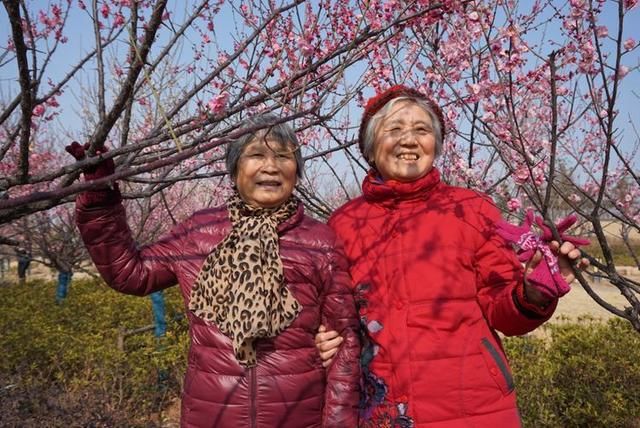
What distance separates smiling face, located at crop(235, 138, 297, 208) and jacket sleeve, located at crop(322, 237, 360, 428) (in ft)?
1.14

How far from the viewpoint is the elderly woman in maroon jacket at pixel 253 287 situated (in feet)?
5.31

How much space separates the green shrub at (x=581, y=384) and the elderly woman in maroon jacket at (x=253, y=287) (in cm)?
271

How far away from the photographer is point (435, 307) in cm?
160

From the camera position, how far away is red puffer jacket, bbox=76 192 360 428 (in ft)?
5.28

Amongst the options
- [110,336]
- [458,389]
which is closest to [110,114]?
[458,389]

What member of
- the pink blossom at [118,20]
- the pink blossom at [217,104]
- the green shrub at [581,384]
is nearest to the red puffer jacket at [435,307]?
the pink blossom at [217,104]

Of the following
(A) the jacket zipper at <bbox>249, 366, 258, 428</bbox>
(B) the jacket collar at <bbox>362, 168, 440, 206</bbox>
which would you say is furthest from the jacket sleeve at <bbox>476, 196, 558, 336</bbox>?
(A) the jacket zipper at <bbox>249, 366, 258, 428</bbox>

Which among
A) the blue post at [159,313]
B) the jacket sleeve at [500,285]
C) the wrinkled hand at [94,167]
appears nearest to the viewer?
the wrinkled hand at [94,167]

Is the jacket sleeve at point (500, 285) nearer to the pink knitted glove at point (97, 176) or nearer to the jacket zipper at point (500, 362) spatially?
the jacket zipper at point (500, 362)

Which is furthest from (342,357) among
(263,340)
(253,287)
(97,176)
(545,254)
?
(97,176)

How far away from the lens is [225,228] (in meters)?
1.87

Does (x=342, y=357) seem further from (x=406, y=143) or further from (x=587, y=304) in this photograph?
(x=587, y=304)

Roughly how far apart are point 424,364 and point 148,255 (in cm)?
108

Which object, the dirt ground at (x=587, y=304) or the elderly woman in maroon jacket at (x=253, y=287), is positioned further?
the dirt ground at (x=587, y=304)
